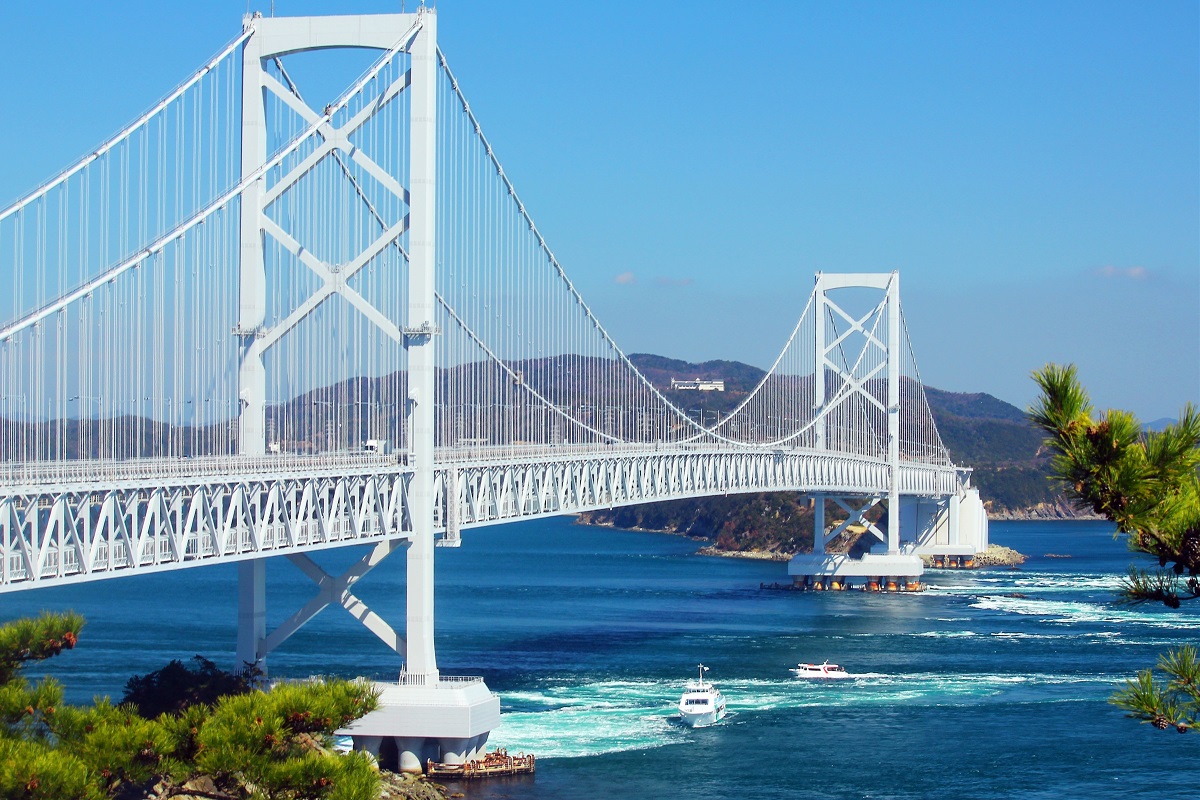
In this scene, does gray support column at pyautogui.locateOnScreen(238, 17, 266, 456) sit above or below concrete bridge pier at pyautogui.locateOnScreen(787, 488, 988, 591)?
above

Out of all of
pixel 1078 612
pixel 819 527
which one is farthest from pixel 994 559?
pixel 1078 612

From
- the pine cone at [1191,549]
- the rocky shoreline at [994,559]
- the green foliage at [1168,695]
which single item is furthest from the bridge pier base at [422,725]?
the rocky shoreline at [994,559]

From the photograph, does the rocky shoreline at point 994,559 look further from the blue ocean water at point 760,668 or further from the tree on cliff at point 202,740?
the tree on cliff at point 202,740

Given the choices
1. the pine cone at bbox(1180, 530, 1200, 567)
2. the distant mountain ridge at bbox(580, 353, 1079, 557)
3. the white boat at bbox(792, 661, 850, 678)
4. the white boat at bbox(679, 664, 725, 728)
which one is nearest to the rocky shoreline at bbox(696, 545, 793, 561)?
the distant mountain ridge at bbox(580, 353, 1079, 557)

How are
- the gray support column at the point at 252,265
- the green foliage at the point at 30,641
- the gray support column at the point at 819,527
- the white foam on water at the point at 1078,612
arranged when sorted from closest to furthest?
the green foliage at the point at 30,641, the gray support column at the point at 252,265, the white foam on water at the point at 1078,612, the gray support column at the point at 819,527

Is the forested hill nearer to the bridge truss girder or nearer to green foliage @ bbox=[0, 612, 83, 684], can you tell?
the bridge truss girder

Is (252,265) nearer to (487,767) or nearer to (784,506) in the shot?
(487,767)
